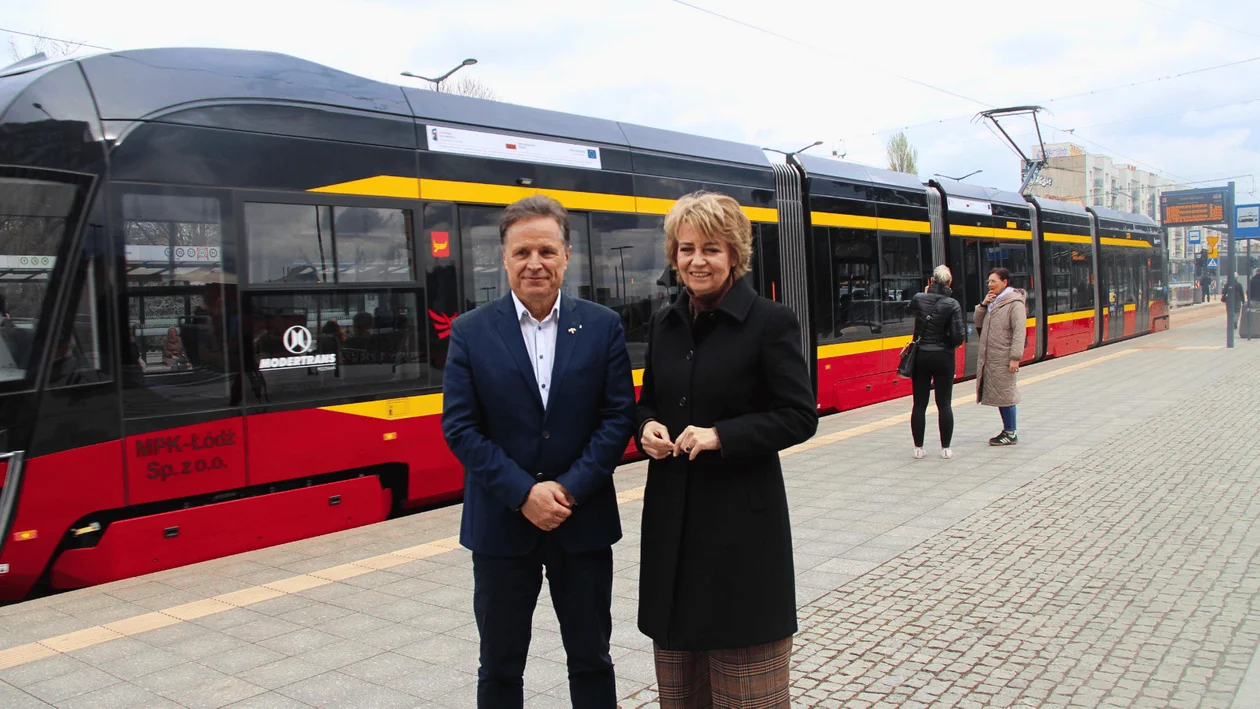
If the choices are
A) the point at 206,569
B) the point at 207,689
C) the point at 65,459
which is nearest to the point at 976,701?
the point at 207,689

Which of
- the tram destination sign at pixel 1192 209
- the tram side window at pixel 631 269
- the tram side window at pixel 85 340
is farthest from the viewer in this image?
the tram destination sign at pixel 1192 209

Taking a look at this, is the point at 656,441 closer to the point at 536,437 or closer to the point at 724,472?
the point at 724,472

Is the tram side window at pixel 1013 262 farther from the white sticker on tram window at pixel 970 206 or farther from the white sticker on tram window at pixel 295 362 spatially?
the white sticker on tram window at pixel 295 362

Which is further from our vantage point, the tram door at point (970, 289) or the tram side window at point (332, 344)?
the tram door at point (970, 289)

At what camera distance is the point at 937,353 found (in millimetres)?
9109

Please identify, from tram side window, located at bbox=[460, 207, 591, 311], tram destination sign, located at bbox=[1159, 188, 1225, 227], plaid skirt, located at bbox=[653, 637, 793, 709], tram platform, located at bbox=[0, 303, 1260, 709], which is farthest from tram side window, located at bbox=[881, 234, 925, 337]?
tram destination sign, located at bbox=[1159, 188, 1225, 227]

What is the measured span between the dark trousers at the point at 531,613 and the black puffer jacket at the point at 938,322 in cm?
688

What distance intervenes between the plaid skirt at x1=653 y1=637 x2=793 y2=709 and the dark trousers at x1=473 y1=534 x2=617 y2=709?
0.85 ft

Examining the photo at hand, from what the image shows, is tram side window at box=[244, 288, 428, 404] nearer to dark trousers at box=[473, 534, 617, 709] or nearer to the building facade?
dark trousers at box=[473, 534, 617, 709]

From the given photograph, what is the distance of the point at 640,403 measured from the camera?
291 centimetres

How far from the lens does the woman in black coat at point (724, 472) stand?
8.52 ft

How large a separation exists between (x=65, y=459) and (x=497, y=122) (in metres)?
4.19

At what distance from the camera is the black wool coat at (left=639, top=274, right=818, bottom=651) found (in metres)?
2.60

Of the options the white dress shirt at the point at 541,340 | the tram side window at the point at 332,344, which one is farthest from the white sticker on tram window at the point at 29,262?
the white dress shirt at the point at 541,340
